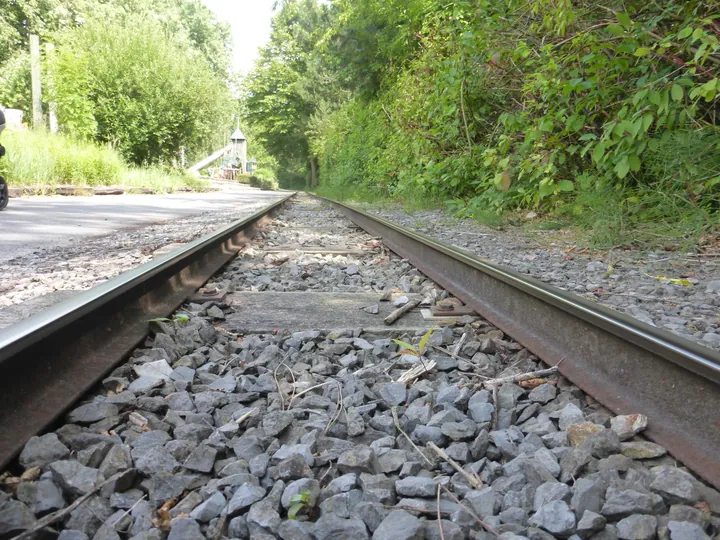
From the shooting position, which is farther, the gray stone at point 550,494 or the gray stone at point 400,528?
the gray stone at point 550,494

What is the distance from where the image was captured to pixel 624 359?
1.51 metres

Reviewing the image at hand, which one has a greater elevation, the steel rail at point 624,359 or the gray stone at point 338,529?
the steel rail at point 624,359

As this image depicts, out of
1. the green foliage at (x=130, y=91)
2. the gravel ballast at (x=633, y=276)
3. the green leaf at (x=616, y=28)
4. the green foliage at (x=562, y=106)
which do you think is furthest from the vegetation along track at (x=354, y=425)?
the green foliage at (x=130, y=91)

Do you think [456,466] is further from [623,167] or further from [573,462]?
[623,167]

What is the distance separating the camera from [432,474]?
1.20 m

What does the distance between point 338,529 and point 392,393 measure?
657 millimetres

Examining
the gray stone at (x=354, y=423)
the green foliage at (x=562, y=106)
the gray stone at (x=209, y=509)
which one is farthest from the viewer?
the green foliage at (x=562, y=106)

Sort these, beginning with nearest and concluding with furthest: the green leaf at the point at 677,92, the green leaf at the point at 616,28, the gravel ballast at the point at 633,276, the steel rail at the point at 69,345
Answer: the steel rail at the point at 69,345 < the gravel ballast at the point at 633,276 < the green leaf at the point at 677,92 < the green leaf at the point at 616,28

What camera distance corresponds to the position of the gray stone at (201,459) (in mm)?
1176

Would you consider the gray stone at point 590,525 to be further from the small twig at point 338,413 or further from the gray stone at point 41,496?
the gray stone at point 41,496

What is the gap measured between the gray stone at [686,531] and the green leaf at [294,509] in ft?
2.18

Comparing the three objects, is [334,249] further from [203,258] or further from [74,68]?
[74,68]

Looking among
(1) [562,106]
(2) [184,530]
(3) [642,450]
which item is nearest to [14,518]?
(2) [184,530]

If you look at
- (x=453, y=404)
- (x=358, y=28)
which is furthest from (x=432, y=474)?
(x=358, y=28)
